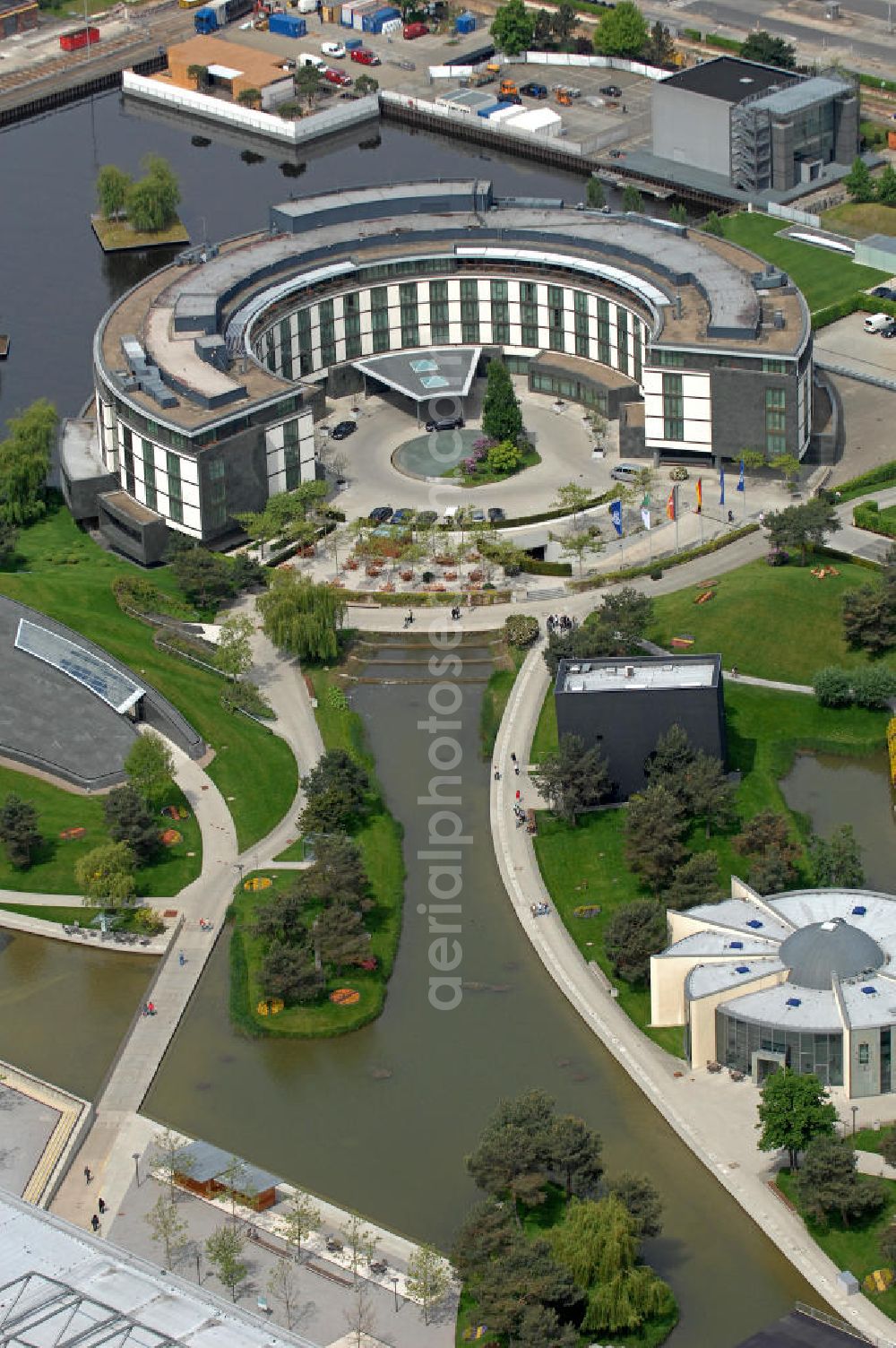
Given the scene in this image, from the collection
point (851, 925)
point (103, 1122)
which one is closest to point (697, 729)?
point (851, 925)

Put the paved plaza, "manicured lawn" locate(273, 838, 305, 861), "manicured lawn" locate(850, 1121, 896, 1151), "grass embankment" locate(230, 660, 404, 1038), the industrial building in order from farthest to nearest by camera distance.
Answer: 1. the industrial building
2. "manicured lawn" locate(273, 838, 305, 861)
3. "grass embankment" locate(230, 660, 404, 1038)
4. "manicured lawn" locate(850, 1121, 896, 1151)
5. the paved plaza

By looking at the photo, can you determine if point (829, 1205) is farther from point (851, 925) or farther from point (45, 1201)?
point (45, 1201)

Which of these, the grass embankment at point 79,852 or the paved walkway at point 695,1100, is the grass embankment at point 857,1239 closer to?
the paved walkway at point 695,1100

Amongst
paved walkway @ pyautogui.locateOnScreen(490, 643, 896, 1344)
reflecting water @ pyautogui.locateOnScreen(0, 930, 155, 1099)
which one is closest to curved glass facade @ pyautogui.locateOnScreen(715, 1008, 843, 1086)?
paved walkway @ pyautogui.locateOnScreen(490, 643, 896, 1344)

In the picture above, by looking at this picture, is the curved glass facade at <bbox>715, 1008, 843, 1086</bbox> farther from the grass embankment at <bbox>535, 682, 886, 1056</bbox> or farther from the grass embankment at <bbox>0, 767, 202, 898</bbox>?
the grass embankment at <bbox>0, 767, 202, 898</bbox>

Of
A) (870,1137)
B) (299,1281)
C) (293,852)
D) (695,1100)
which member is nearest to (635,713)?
(293,852)
